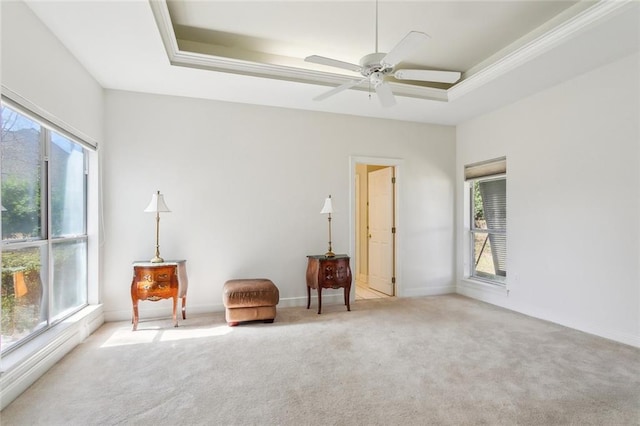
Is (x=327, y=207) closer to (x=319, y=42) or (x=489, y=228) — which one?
(x=319, y=42)

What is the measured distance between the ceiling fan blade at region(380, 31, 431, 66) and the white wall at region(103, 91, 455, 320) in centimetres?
237

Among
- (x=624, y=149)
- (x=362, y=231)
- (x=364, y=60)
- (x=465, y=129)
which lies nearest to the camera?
(x=364, y=60)

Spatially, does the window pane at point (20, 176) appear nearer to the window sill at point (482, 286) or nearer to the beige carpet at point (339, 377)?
the beige carpet at point (339, 377)

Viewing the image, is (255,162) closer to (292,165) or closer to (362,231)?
(292,165)

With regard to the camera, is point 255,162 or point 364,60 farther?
point 255,162

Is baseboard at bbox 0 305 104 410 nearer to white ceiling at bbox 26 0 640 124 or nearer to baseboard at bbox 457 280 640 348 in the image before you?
white ceiling at bbox 26 0 640 124

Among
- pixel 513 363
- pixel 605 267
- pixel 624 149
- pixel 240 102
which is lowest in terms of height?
pixel 513 363

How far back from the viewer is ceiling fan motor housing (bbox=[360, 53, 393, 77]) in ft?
8.30

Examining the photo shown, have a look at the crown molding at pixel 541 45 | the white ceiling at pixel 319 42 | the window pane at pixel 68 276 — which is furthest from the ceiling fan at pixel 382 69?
the window pane at pixel 68 276

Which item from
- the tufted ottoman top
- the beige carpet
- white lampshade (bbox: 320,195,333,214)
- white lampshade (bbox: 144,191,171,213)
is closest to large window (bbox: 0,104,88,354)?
the beige carpet

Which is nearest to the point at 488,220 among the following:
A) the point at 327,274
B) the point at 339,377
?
the point at 327,274

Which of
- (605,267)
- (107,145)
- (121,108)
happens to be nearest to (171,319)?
(107,145)

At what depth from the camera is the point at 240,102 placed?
4.41m

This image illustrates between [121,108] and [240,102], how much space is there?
1.39 metres
